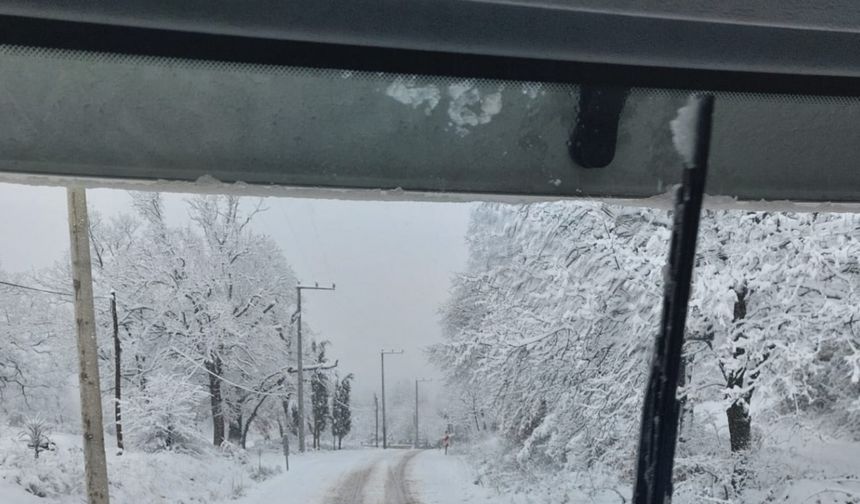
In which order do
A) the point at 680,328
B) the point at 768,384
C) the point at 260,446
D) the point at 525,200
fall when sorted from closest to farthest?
the point at 680,328
the point at 525,200
the point at 768,384
the point at 260,446

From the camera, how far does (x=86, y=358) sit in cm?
820

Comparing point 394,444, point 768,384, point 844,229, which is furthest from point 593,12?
point 394,444

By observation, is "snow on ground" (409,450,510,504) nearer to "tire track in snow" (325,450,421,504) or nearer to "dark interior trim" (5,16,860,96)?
"tire track in snow" (325,450,421,504)

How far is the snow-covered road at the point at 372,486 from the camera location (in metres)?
14.4

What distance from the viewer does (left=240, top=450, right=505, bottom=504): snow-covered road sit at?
47.2ft

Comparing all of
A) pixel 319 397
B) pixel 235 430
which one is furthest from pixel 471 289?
pixel 319 397

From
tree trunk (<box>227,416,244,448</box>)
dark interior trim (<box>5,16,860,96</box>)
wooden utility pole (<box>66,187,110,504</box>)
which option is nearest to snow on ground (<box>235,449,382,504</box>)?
tree trunk (<box>227,416,244,448</box>)

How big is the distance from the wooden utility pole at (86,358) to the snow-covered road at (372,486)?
20.8 feet

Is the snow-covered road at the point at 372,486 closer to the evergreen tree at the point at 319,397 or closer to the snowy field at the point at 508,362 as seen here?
the snowy field at the point at 508,362

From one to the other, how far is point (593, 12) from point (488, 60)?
183 mm

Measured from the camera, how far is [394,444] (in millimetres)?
52594

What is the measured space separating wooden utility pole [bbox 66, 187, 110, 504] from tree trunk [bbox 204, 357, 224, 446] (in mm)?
12181

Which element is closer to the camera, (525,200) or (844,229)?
(525,200)

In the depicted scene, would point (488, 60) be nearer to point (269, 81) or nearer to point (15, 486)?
point (269, 81)
